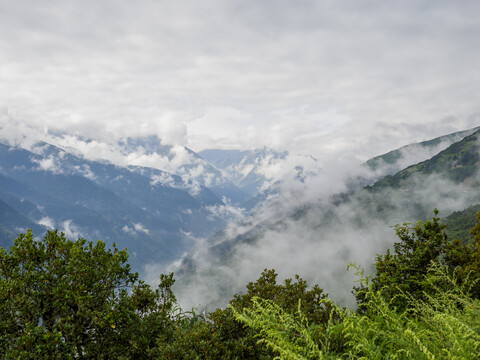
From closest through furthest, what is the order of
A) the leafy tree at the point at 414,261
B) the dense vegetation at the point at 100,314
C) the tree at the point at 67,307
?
the dense vegetation at the point at 100,314, the tree at the point at 67,307, the leafy tree at the point at 414,261

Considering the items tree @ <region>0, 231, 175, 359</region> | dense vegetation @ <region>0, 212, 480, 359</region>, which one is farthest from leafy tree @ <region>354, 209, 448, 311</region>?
tree @ <region>0, 231, 175, 359</region>

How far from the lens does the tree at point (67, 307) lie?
817 centimetres

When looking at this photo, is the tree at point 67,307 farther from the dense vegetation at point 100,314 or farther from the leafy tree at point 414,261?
the leafy tree at point 414,261

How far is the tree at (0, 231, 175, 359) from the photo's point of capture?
26.8 feet

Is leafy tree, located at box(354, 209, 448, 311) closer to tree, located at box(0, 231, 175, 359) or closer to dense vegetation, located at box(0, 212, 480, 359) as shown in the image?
dense vegetation, located at box(0, 212, 480, 359)

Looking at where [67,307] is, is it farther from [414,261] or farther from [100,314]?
[414,261]

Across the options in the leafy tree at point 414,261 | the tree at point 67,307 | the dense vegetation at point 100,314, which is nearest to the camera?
the dense vegetation at point 100,314

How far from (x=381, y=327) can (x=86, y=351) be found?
26.5 ft

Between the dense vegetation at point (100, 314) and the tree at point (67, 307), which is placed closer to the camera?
the dense vegetation at point (100, 314)

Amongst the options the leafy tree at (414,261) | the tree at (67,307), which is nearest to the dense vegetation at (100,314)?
the tree at (67,307)

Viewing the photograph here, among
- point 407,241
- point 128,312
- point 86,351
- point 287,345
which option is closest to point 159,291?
point 128,312

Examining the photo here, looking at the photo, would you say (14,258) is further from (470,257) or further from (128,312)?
(470,257)

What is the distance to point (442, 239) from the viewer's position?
21.5 metres

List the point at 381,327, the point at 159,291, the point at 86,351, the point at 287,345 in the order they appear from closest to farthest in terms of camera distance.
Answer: the point at 287,345
the point at 381,327
the point at 86,351
the point at 159,291
